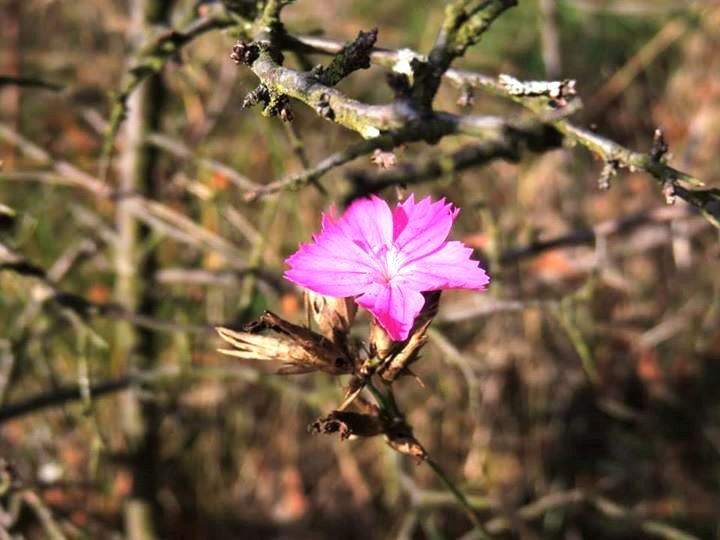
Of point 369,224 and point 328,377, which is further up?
point 369,224

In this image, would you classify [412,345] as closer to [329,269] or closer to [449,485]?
[329,269]

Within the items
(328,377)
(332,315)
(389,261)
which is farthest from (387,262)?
(328,377)

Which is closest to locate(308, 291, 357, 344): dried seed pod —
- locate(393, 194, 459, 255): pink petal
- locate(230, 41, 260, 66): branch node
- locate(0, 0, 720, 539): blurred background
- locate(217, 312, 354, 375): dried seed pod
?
locate(217, 312, 354, 375): dried seed pod

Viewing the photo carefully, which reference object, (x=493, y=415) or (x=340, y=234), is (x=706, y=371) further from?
(x=340, y=234)


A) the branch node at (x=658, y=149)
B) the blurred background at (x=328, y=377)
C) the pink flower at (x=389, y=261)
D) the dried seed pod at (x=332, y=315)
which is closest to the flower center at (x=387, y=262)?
the pink flower at (x=389, y=261)

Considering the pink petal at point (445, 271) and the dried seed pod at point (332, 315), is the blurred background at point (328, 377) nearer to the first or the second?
the dried seed pod at point (332, 315)

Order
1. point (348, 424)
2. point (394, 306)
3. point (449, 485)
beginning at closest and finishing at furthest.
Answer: point (394, 306) → point (348, 424) → point (449, 485)

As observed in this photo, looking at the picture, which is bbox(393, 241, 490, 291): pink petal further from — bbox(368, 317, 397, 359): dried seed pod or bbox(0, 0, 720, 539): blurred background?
bbox(0, 0, 720, 539): blurred background
